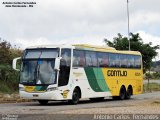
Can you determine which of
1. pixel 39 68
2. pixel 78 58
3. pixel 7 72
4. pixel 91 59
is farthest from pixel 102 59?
pixel 7 72

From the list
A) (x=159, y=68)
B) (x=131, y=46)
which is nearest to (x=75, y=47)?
(x=131, y=46)

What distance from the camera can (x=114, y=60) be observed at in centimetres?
3372

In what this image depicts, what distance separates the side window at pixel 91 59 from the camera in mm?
30469

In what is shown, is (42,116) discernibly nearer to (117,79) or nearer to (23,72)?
(23,72)

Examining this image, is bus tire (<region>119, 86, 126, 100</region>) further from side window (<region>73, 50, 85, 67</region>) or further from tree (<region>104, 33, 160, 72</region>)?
tree (<region>104, 33, 160, 72</region>)

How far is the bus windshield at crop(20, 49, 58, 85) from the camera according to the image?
27.4 m

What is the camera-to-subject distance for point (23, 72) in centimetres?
2819

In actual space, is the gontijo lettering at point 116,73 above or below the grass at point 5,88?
above

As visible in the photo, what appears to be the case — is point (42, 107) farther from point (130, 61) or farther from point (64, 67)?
→ point (130, 61)

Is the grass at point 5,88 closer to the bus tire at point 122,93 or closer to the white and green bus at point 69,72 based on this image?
the bus tire at point 122,93

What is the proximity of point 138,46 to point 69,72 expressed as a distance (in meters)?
34.9

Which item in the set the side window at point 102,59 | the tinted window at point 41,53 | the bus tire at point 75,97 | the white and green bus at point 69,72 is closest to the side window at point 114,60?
the white and green bus at point 69,72

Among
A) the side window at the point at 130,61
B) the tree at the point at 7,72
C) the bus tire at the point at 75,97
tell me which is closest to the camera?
the bus tire at the point at 75,97

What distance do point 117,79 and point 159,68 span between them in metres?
101
